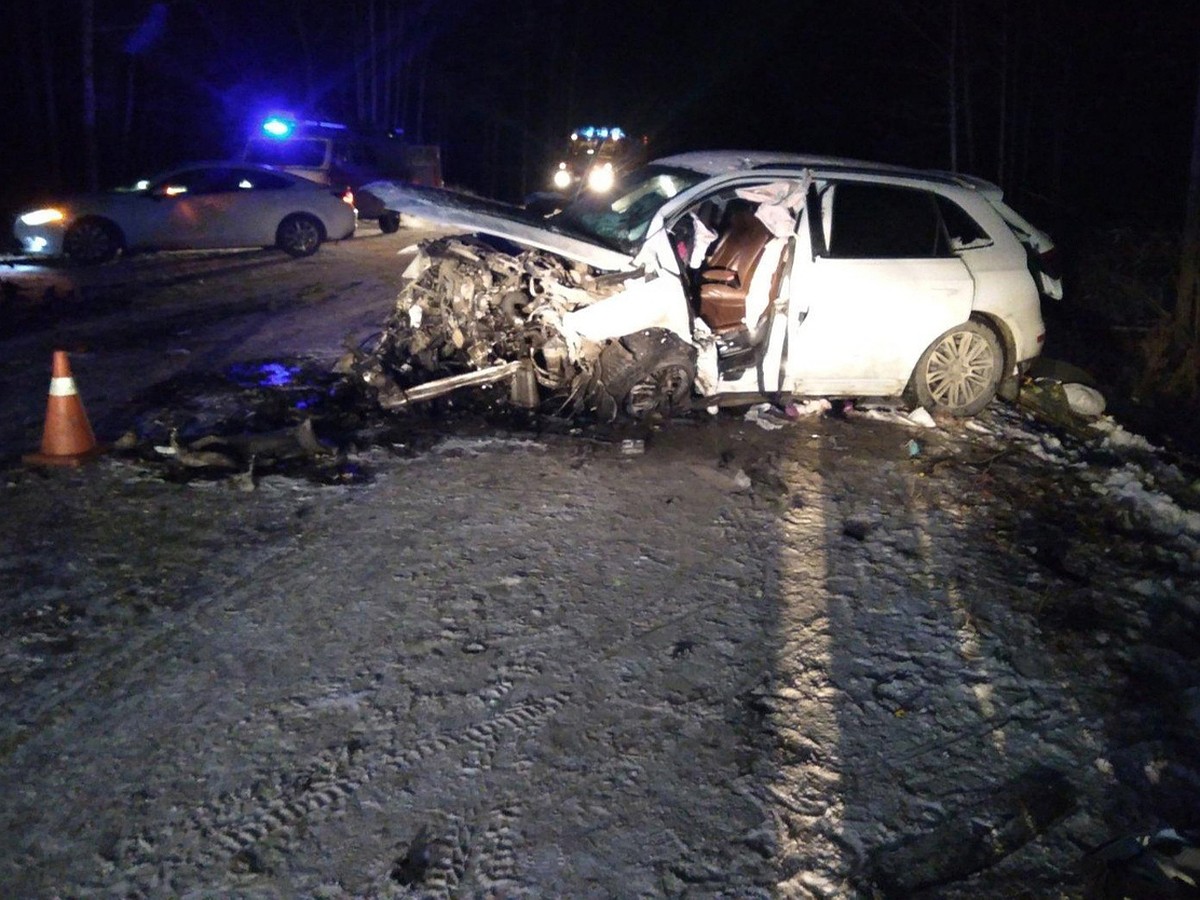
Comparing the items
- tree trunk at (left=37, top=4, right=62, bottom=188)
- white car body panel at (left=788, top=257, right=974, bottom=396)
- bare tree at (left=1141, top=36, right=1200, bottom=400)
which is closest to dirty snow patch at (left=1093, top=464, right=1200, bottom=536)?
white car body panel at (left=788, top=257, right=974, bottom=396)

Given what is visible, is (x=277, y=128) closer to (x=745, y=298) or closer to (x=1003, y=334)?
(x=745, y=298)

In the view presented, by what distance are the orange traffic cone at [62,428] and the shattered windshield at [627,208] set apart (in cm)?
359

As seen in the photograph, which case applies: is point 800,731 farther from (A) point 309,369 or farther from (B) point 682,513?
(A) point 309,369

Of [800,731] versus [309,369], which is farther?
[309,369]

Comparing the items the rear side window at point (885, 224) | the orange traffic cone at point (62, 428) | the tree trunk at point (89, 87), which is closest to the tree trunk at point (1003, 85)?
the rear side window at point (885, 224)

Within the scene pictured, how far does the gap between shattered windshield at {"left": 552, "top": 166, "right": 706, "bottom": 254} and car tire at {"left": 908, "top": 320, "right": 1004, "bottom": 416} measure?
7.08 ft

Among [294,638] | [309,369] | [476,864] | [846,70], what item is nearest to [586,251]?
[309,369]

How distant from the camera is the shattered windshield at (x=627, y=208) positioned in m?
7.09

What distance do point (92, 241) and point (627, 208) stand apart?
9.31 m

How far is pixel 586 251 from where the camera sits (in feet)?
22.1

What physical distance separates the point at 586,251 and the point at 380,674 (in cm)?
366

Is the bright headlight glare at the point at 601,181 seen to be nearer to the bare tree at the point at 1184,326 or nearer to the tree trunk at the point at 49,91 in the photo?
the bare tree at the point at 1184,326

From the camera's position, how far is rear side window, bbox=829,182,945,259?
695cm

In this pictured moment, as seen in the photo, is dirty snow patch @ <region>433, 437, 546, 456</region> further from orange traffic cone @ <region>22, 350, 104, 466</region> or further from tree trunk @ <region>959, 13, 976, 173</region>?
tree trunk @ <region>959, 13, 976, 173</region>
